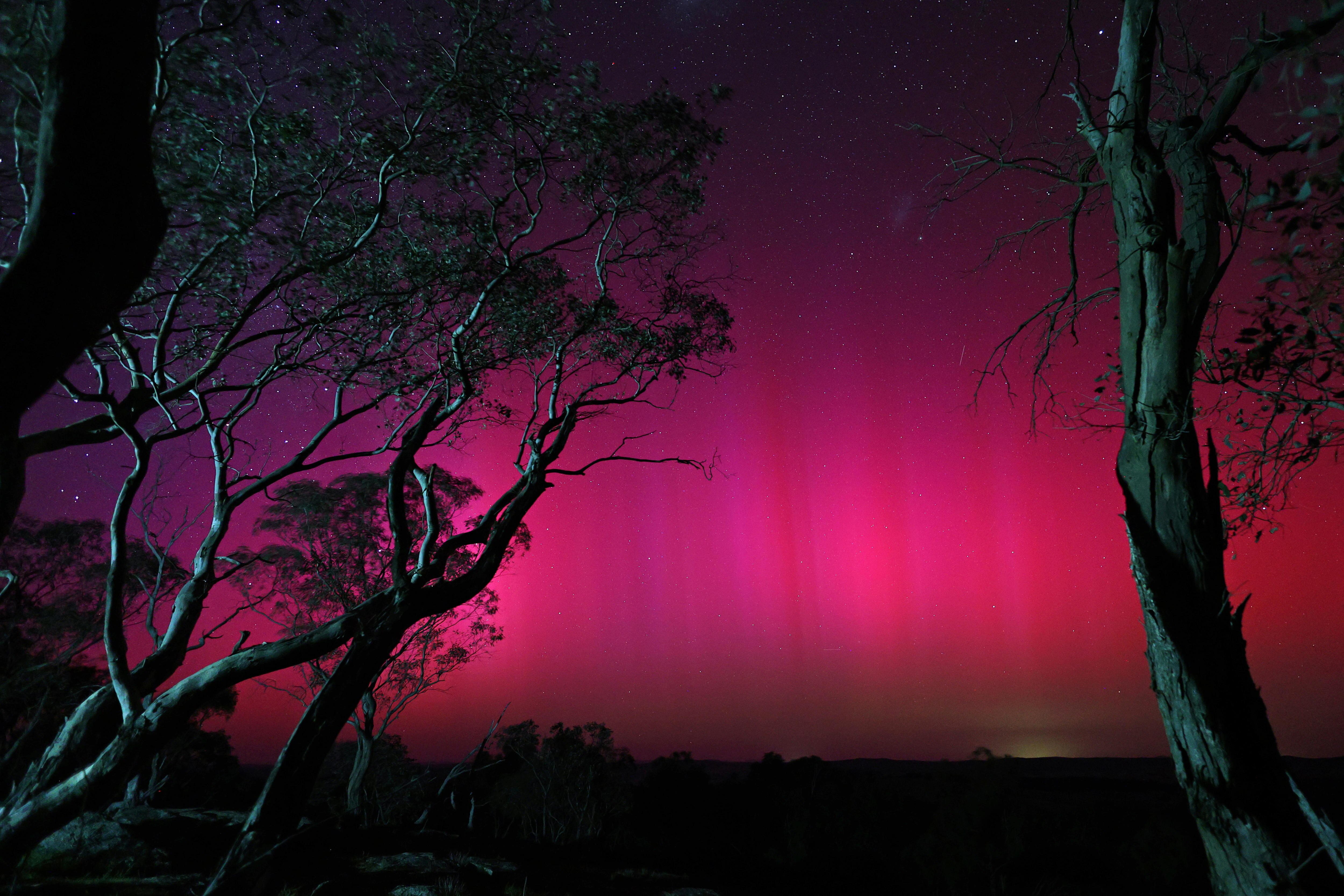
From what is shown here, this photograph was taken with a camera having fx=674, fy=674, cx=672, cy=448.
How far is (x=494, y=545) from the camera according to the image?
9180 millimetres

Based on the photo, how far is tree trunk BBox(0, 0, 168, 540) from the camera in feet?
8.95

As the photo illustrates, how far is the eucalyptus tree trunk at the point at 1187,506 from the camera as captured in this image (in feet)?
10.9

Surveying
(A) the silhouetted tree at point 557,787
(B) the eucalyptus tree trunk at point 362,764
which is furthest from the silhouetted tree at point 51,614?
(A) the silhouetted tree at point 557,787

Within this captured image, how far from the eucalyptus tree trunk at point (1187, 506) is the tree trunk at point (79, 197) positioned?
5.18 m

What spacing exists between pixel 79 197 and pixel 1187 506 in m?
5.60

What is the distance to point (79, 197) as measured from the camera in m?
2.79

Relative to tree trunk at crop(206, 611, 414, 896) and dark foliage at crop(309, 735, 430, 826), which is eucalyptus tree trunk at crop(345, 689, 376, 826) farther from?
tree trunk at crop(206, 611, 414, 896)

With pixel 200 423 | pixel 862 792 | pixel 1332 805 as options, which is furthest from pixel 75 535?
pixel 1332 805

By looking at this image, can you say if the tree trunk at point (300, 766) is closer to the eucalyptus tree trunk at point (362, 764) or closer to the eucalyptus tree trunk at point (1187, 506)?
the eucalyptus tree trunk at point (1187, 506)

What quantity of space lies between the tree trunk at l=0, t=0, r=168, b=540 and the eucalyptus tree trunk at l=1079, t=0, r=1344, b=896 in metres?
5.18

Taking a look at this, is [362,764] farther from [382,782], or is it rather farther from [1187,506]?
[1187,506]

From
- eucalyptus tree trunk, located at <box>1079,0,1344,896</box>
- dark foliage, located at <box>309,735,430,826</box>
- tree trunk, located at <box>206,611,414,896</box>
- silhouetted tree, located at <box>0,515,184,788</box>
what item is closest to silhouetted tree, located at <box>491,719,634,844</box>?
dark foliage, located at <box>309,735,430,826</box>

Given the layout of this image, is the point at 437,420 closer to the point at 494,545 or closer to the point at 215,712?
the point at 494,545

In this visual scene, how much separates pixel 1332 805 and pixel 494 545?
4645cm
